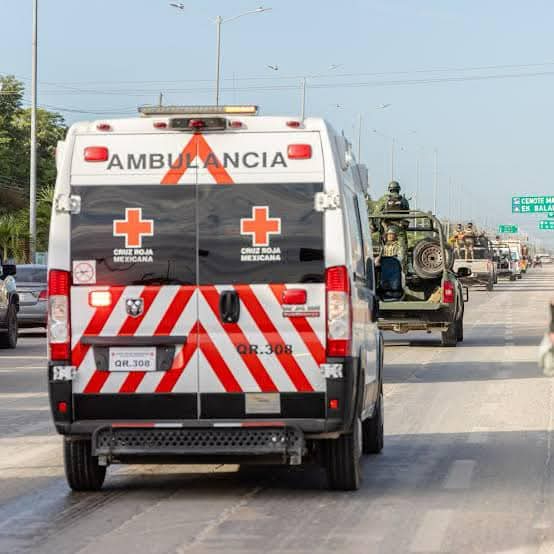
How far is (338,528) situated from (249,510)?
2.85 ft

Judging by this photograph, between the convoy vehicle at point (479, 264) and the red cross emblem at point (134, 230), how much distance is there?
58.0m

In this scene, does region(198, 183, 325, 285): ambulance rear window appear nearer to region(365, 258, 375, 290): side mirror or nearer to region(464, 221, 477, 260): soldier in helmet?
region(365, 258, 375, 290): side mirror

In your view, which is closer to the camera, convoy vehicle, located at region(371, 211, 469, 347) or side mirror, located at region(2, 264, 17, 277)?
side mirror, located at region(2, 264, 17, 277)

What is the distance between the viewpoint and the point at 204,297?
10.1m

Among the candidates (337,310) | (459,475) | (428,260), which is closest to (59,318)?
(337,310)

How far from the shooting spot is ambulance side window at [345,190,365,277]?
1051 cm

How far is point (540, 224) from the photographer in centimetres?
12912

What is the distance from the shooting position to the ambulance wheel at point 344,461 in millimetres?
10516

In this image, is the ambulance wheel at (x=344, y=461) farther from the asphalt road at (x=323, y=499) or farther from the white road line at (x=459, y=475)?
the white road line at (x=459, y=475)

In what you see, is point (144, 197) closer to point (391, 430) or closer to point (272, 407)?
point (272, 407)

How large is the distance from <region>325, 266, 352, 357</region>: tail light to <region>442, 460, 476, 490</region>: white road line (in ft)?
4.85

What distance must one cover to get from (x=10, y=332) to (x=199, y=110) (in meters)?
19.1

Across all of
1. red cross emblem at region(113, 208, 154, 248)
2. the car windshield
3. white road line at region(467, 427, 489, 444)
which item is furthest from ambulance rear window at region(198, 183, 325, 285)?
the car windshield

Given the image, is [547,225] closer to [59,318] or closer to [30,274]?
[30,274]
